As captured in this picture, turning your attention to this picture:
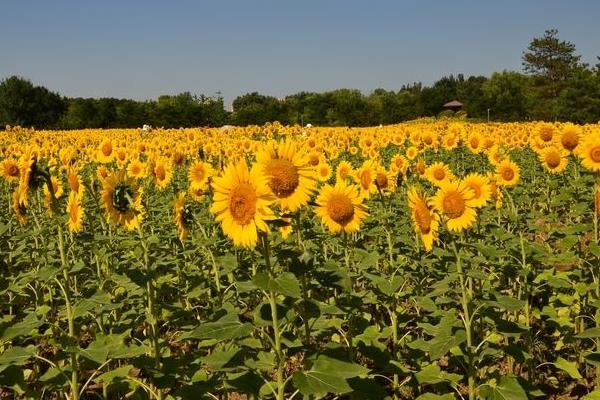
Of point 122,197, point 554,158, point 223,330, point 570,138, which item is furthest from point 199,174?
point 554,158

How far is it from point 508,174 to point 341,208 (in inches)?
113

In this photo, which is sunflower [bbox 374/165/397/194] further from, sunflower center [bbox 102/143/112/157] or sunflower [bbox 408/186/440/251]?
sunflower center [bbox 102/143/112/157]

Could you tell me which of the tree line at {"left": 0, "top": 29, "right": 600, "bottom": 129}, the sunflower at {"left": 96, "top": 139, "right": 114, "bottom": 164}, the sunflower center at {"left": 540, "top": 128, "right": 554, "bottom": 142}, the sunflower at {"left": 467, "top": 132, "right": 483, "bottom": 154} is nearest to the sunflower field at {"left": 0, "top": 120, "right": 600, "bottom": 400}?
the sunflower center at {"left": 540, "top": 128, "right": 554, "bottom": 142}

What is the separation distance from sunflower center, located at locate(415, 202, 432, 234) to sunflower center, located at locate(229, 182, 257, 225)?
5.16 ft

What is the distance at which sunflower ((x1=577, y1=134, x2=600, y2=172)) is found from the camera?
5.65m

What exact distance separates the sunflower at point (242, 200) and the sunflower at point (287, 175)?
236mm

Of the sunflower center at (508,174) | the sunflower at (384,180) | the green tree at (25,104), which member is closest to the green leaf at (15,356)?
the sunflower at (384,180)

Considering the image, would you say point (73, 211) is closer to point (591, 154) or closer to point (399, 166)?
point (399, 166)

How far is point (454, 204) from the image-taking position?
365cm

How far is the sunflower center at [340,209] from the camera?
3920 millimetres

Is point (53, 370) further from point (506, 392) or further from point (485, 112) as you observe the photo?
point (485, 112)

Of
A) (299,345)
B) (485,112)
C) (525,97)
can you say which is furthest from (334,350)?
(525,97)

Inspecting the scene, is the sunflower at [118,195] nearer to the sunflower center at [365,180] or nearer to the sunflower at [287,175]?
the sunflower at [287,175]

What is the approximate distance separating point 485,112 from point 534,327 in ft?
148
